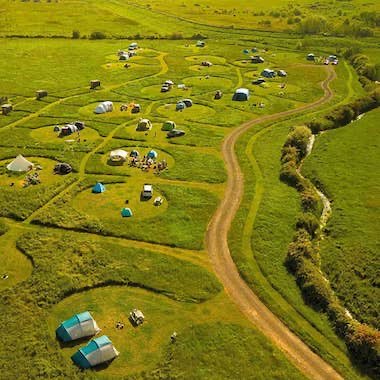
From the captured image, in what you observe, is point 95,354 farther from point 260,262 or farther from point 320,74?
point 320,74

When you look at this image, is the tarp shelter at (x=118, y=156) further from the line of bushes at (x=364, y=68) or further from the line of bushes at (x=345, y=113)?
the line of bushes at (x=364, y=68)

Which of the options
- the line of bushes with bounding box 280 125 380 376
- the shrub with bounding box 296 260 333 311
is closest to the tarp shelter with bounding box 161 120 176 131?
the line of bushes with bounding box 280 125 380 376

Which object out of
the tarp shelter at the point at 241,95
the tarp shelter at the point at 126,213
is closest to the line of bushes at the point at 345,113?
the tarp shelter at the point at 241,95

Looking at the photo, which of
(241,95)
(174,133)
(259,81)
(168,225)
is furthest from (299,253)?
(259,81)

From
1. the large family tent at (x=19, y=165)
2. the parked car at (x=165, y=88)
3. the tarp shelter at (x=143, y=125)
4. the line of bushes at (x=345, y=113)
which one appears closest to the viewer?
the large family tent at (x=19, y=165)

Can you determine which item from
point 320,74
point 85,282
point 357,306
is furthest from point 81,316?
point 320,74

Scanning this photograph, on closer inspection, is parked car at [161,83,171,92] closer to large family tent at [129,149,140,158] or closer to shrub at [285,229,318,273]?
large family tent at [129,149,140,158]
